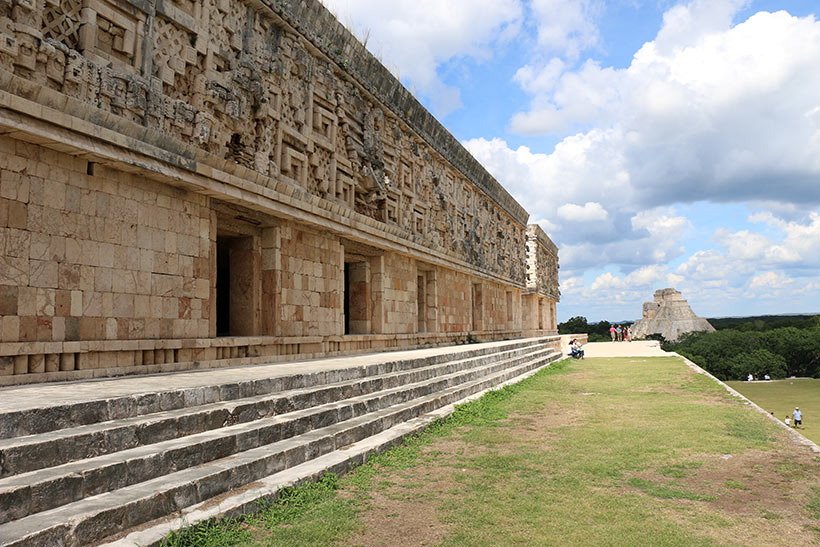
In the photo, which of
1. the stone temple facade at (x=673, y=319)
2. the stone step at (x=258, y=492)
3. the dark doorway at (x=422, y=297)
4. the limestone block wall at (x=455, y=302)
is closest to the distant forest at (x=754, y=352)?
the stone temple facade at (x=673, y=319)

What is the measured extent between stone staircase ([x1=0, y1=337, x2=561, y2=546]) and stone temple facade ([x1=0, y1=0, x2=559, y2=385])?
3.35 feet

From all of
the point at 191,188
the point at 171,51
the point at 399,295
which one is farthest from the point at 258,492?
the point at 399,295

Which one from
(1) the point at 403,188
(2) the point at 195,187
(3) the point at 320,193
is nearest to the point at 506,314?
(1) the point at 403,188

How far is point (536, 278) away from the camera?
29.9 m

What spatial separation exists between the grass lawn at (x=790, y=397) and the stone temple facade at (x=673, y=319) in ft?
33.4

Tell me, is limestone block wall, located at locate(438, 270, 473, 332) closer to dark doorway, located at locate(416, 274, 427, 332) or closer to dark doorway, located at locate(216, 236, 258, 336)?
dark doorway, located at locate(416, 274, 427, 332)

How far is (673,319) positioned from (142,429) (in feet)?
187

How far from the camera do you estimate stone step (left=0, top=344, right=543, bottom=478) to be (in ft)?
9.74

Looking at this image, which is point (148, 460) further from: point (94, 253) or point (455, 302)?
point (455, 302)

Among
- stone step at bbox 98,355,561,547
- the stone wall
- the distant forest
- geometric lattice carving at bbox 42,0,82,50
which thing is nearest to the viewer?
stone step at bbox 98,355,561,547

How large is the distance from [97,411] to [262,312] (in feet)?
16.0

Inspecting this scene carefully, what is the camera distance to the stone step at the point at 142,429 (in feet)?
9.74

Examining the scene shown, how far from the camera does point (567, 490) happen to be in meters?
4.40

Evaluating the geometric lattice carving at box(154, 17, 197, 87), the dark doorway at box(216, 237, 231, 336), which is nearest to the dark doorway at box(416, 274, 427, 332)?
the dark doorway at box(216, 237, 231, 336)
